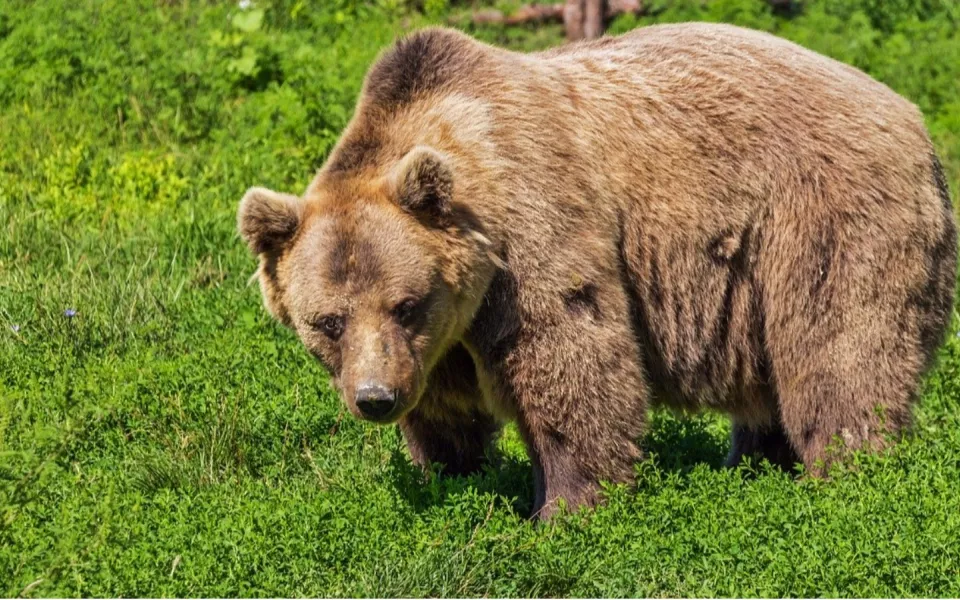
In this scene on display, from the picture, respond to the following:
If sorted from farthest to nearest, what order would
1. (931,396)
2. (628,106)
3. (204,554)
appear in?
(931,396)
(628,106)
(204,554)

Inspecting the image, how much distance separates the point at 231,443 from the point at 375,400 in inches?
53.6

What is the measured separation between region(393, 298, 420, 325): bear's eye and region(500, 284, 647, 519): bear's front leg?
47 centimetres

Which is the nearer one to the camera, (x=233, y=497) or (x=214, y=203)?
(x=233, y=497)

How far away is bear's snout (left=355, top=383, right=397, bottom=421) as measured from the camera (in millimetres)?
5648

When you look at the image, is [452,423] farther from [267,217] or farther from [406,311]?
[267,217]

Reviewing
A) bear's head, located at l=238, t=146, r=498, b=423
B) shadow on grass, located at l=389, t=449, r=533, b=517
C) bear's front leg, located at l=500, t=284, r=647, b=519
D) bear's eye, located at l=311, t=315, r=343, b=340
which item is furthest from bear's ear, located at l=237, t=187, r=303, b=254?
shadow on grass, located at l=389, t=449, r=533, b=517

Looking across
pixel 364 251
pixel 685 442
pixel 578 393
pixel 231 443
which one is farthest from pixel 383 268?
pixel 685 442

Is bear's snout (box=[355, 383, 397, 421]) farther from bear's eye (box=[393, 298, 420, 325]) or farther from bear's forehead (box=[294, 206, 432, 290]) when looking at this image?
bear's forehead (box=[294, 206, 432, 290])

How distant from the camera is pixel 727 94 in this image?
264 inches

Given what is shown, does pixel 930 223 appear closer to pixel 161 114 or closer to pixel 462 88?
pixel 462 88

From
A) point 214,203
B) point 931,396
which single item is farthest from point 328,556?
point 214,203

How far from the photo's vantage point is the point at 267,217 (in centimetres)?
591

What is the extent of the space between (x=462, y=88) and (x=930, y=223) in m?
2.25

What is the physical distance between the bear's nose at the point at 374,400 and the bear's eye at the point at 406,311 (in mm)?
333
